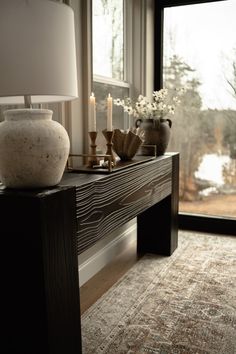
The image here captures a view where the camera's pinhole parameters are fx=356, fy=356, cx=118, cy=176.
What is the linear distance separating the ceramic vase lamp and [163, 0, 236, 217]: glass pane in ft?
7.11

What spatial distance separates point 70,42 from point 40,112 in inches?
10.6

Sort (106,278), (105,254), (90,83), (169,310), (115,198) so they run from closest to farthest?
(115,198) < (169,310) < (90,83) < (106,278) < (105,254)

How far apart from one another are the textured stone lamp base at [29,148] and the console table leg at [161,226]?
158cm

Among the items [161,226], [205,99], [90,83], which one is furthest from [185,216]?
[90,83]

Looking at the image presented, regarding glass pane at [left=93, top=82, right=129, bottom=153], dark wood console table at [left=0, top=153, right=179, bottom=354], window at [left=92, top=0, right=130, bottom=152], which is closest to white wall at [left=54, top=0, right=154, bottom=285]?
window at [left=92, top=0, right=130, bottom=152]

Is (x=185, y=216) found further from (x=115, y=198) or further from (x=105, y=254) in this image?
(x=115, y=198)

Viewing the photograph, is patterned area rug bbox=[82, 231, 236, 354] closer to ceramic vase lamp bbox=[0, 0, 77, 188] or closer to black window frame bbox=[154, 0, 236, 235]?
black window frame bbox=[154, 0, 236, 235]

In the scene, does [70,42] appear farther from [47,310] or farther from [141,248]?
[141,248]

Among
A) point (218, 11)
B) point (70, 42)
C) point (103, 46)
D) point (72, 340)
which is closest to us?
point (70, 42)

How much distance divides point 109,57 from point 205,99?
102 cm

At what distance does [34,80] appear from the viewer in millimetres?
1146

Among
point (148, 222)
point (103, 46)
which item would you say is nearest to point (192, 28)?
point (103, 46)

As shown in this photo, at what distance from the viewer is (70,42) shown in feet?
4.14

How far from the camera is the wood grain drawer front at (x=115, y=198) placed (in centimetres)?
149
